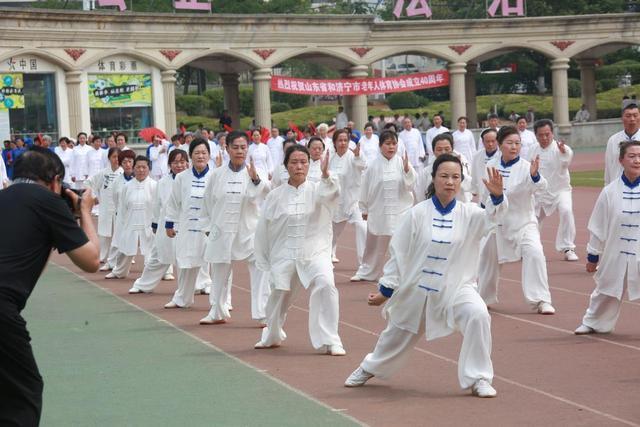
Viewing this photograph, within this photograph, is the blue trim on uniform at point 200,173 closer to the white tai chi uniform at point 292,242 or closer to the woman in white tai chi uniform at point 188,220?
the woman in white tai chi uniform at point 188,220

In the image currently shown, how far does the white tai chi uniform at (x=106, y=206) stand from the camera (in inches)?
692

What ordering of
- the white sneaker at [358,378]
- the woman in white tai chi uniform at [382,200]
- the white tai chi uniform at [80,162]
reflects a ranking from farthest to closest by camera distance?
the white tai chi uniform at [80,162]
the woman in white tai chi uniform at [382,200]
the white sneaker at [358,378]

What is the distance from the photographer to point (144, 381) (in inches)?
348

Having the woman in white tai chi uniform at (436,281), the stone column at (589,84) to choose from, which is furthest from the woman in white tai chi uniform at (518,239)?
the stone column at (589,84)

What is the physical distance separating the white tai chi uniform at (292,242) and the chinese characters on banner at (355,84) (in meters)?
22.9

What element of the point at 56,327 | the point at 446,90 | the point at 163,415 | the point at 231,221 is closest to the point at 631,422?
the point at 163,415

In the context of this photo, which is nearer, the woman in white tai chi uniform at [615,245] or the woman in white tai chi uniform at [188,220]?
the woman in white tai chi uniform at [615,245]

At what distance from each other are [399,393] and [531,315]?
3543mm

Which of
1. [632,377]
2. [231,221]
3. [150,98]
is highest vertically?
[150,98]

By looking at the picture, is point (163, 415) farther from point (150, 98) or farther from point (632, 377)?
point (150, 98)

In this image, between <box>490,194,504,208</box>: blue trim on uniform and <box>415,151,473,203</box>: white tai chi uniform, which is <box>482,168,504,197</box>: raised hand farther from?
<box>415,151,473,203</box>: white tai chi uniform

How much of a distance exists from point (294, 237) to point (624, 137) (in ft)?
16.2

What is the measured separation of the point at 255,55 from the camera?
34.4 metres

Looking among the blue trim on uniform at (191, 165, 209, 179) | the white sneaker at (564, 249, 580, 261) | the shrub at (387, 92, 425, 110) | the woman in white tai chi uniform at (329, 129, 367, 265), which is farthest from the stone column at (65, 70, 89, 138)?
the shrub at (387, 92, 425, 110)
